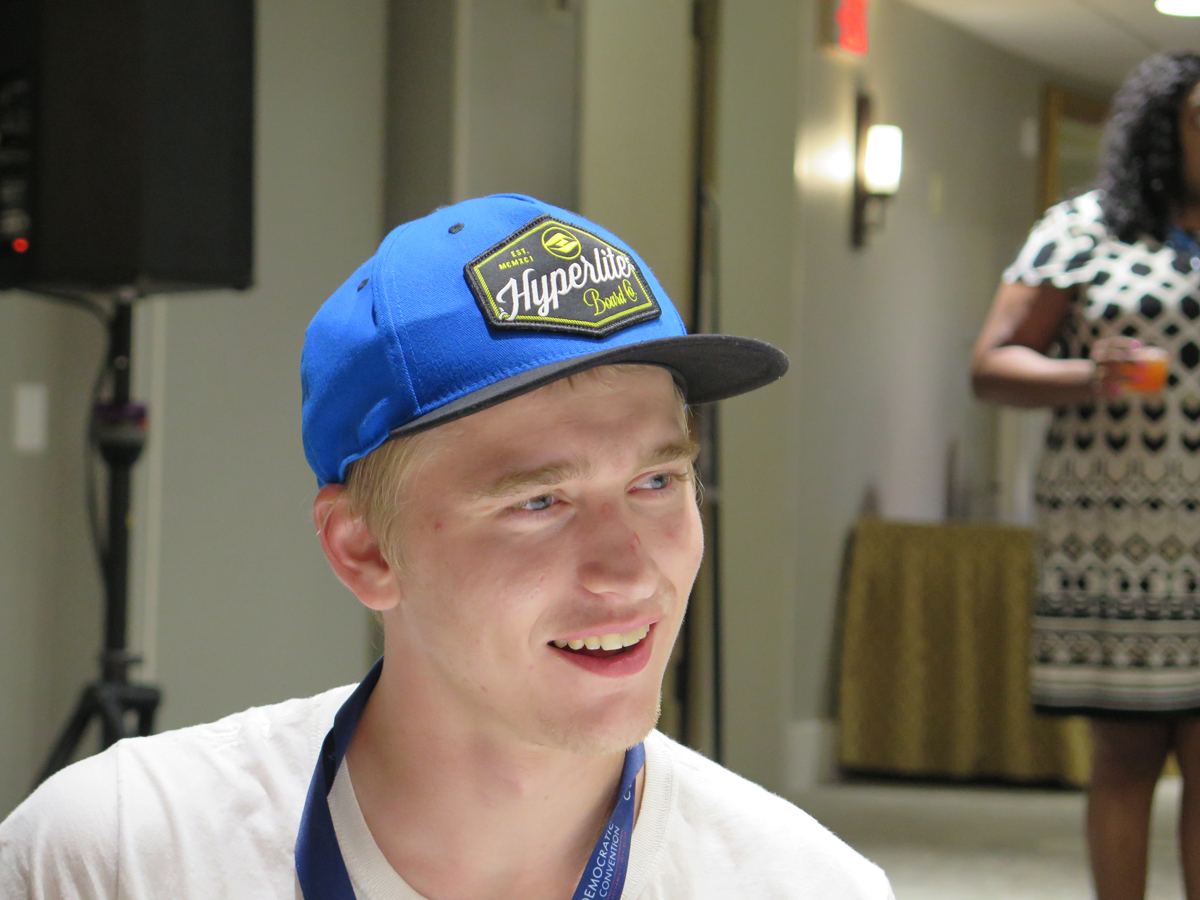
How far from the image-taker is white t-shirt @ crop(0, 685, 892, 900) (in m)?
0.76

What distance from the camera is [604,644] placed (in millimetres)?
763

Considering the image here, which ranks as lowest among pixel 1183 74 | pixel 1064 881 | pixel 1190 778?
pixel 1064 881

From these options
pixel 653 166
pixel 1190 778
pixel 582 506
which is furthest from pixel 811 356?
pixel 582 506

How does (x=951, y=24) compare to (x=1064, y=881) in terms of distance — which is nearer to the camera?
(x=1064, y=881)

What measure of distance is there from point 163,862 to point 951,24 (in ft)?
16.6

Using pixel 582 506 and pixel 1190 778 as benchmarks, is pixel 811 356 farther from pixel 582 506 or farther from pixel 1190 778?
pixel 582 506

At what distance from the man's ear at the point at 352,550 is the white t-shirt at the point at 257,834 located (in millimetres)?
96

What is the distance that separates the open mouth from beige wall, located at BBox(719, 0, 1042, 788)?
3.13 m

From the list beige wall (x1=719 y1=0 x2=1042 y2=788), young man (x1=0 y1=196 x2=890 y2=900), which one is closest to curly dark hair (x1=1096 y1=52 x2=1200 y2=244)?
young man (x1=0 y1=196 x2=890 y2=900)

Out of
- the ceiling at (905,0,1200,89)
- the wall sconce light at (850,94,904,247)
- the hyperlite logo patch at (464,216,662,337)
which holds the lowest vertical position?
the hyperlite logo patch at (464,216,662,337)

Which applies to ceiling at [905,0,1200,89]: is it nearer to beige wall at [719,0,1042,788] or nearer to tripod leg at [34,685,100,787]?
beige wall at [719,0,1042,788]

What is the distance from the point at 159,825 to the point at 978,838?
301 centimetres

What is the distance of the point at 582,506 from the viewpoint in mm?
780

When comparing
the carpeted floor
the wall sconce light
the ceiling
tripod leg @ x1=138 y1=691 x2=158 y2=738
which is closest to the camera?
tripod leg @ x1=138 y1=691 x2=158 y2=738
